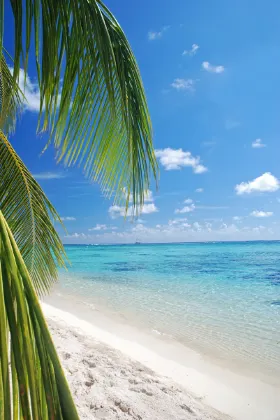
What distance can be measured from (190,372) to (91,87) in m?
4.45

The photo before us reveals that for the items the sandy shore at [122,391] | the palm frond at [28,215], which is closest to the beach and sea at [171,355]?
the sandy shore at [122,391]

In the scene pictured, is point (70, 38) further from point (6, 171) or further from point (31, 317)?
point (6, 171)

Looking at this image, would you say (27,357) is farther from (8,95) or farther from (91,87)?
(8,95)

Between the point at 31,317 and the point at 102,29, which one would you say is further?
the point at 102,29

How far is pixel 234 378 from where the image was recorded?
4688 millimetres

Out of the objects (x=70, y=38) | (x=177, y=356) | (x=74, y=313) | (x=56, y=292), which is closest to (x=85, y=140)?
(x=70, y=38)

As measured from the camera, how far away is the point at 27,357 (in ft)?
1.92

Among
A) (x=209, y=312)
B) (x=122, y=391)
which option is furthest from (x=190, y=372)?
(x=209, y=312)

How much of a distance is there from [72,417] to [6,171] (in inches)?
104

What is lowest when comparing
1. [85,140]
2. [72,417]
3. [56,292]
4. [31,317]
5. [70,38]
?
[56,292]

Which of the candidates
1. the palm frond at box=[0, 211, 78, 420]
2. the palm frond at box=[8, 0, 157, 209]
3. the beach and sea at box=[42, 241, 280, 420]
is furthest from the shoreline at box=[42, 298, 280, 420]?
the palm frond at box=[0, 211, 78, 420]

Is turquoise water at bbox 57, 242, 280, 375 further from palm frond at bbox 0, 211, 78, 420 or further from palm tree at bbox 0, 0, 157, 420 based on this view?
palm frond at bbox 0, 211, 78, 420

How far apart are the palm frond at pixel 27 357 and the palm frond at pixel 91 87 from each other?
93 cm

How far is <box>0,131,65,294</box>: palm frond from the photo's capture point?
2891 mm
